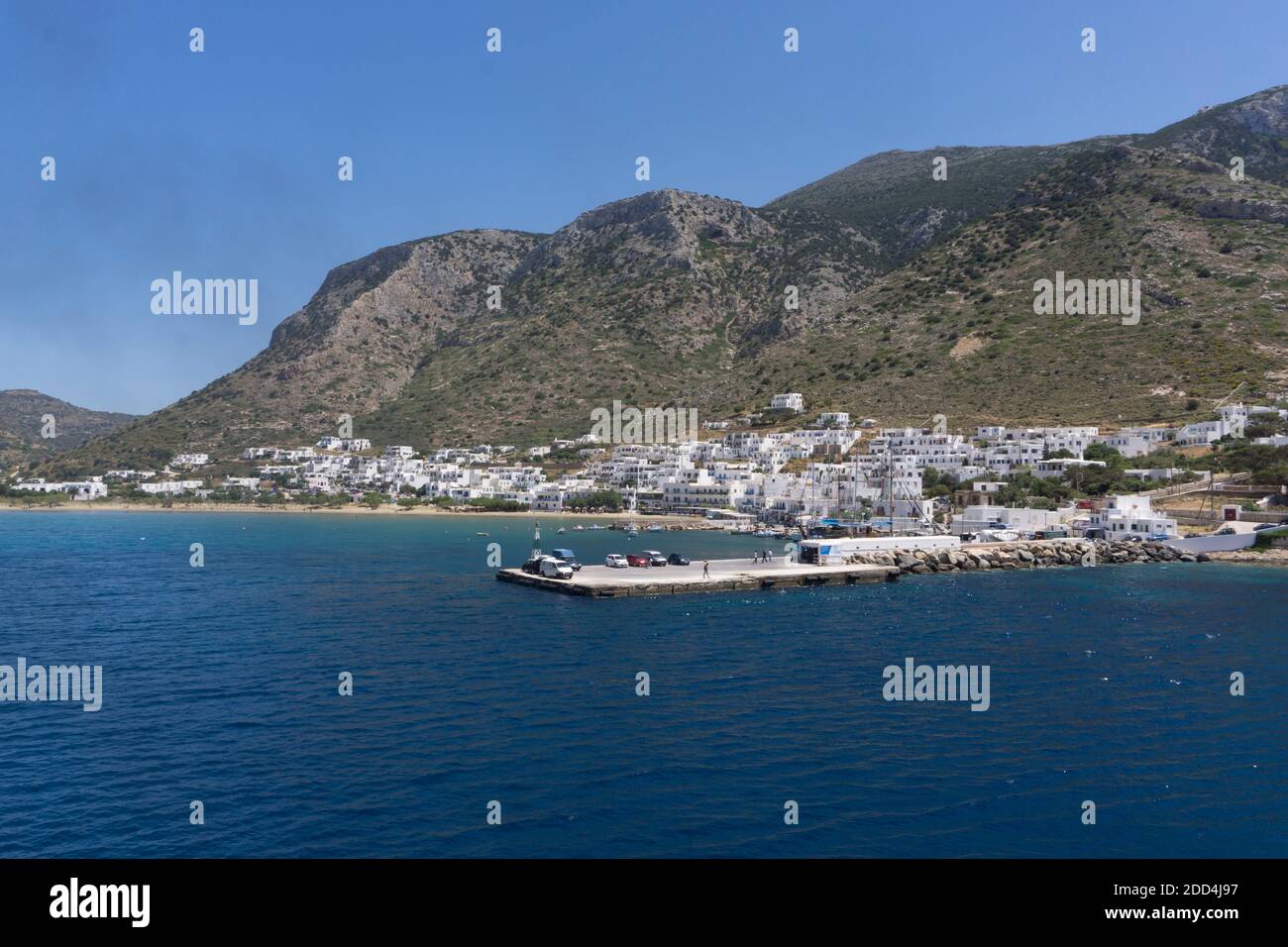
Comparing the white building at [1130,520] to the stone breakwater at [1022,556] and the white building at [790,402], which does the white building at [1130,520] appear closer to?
the stone breakwater at [1022,556]

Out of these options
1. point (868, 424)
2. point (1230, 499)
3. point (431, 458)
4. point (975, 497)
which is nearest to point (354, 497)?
point (431, 458)

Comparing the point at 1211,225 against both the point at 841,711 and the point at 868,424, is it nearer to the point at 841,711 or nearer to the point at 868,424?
the point at 868,424

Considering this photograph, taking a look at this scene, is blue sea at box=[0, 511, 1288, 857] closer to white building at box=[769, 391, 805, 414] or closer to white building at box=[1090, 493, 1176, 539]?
white building at box=[1090, 493, 1176, 539]

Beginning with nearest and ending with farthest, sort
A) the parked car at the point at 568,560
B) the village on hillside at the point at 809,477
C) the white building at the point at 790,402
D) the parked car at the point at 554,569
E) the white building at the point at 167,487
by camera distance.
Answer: the parked car at the point at 554,569 < the parked car at the point at 568,560 < the village on hillside at the point at 809,477 < the white building at the point at 790,402 < the white building at the point at 167,487

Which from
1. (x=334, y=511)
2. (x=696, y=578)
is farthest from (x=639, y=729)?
(x=334, y=511)

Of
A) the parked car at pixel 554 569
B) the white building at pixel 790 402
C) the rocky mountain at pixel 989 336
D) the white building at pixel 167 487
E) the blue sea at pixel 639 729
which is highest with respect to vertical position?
the rocky mountain at pixel 989 336

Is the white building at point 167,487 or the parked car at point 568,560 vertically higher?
the white building at point 167,487

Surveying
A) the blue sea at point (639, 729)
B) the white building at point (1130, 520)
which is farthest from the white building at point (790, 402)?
the blue sea at point (639, 729)

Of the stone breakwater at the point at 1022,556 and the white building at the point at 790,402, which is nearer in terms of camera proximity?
the stone breakwater at the point at 1022,556
